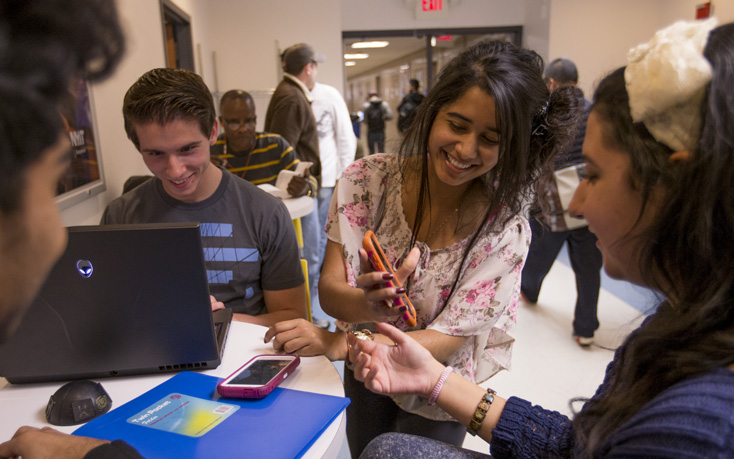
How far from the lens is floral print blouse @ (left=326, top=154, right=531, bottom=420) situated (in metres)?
1.14

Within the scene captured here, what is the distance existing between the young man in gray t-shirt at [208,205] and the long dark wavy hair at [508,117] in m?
0.39

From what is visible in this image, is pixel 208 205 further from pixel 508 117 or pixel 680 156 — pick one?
pixel 680 156

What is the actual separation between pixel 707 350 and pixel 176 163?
4.01 feet

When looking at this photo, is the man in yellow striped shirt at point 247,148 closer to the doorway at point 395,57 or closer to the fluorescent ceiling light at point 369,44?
the doorway at point 395,57

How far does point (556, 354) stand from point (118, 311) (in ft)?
7.87

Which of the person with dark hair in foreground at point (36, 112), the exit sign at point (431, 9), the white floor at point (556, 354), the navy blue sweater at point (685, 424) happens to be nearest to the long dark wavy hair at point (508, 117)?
the navy blue sweater at point (685, 424)

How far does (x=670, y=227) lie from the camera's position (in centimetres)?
63

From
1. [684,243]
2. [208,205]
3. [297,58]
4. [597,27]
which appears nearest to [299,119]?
[297,58]

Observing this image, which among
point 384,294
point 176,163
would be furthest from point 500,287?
point 176,163

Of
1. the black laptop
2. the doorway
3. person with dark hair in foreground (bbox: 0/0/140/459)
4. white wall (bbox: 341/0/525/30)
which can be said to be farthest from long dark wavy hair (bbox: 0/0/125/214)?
white wall (bbox: 341/0/525/30)

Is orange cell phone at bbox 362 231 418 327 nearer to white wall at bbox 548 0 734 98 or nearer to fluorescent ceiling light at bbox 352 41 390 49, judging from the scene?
white wall at bbox 548 0 734 98

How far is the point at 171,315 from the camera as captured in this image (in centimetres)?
92

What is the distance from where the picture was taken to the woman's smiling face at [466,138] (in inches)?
44.0

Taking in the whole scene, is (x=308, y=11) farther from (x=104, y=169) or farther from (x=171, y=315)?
(x=171, y=315)
